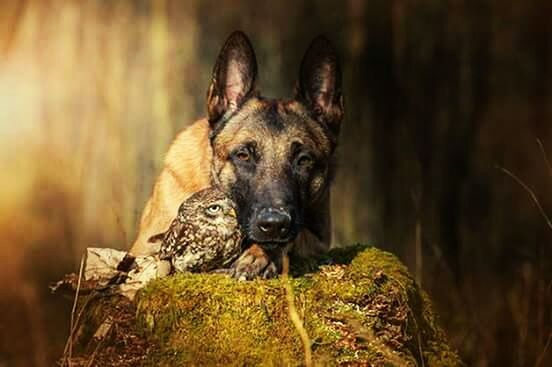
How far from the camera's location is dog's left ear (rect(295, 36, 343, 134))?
598cm

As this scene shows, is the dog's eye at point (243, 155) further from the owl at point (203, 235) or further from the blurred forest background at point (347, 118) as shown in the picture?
the blurred forest background at point (347, 118)

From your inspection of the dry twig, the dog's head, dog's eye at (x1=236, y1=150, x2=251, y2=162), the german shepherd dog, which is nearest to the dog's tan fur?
the german shepherd dog

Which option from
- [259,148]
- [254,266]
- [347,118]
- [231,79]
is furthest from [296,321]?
[347,118]

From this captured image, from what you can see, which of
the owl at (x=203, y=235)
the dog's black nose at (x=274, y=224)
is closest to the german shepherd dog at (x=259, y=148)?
the dog's black nose at (x=274, y=224)

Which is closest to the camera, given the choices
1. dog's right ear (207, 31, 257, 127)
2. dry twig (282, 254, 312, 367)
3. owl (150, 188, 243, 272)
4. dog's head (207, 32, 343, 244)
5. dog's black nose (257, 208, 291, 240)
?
dry twig (282, 254, 312, 367)

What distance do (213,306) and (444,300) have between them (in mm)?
4696

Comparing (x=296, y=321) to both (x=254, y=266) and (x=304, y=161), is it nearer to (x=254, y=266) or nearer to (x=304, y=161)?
(x=254, y=266)

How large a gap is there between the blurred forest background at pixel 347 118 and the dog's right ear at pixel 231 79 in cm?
292

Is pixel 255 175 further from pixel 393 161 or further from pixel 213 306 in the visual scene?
pixel 393 161

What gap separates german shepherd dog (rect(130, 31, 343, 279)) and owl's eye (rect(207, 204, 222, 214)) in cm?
64

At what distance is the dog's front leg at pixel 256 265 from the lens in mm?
4434

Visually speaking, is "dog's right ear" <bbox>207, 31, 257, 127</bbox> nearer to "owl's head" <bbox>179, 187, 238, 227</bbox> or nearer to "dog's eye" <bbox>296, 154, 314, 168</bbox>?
"dog's eye" <bbox>296, 154, 314, 168</bbox>

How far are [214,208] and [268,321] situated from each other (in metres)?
0.68

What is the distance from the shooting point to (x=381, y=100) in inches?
406
